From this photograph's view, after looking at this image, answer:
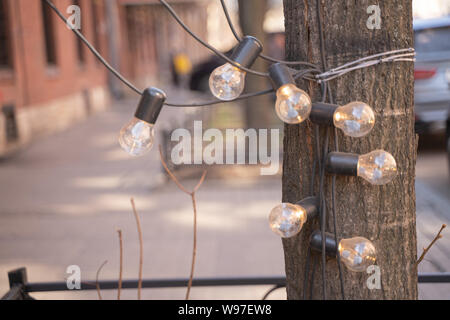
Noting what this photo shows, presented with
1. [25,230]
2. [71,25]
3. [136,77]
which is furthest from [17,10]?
[136,77]

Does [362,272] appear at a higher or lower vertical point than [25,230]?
higher

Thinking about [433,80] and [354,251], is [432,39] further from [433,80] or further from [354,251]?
[354,251]

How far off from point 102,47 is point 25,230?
655 inches

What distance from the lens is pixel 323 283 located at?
1.67 meters

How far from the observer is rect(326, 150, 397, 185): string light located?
154cm

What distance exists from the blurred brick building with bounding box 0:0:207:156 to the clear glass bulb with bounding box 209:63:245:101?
9955 mm

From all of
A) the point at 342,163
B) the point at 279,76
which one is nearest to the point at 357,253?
the point at 342,163

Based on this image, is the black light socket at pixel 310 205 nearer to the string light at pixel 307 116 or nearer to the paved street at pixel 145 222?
the string light at pixel 307 116

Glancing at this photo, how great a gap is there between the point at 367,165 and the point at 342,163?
A: 71mm

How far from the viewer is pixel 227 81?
62.7 inches
